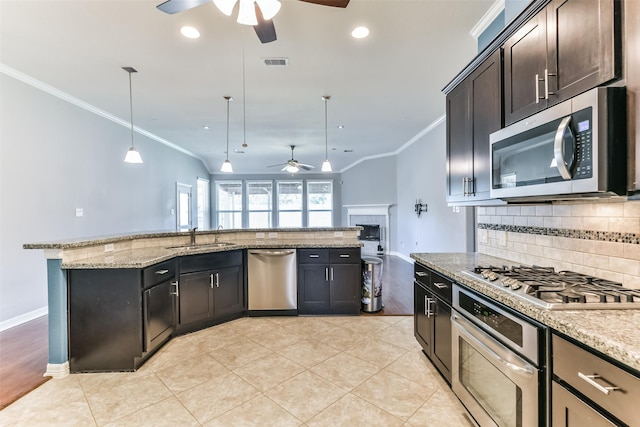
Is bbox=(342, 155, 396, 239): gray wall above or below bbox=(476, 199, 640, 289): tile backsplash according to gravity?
above

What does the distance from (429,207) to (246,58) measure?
4602mm

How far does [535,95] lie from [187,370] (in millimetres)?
3103

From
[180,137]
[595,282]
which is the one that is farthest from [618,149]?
[180,137]

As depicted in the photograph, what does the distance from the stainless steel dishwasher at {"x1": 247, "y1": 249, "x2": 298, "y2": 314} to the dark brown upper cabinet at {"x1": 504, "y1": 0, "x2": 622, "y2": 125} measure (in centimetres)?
269

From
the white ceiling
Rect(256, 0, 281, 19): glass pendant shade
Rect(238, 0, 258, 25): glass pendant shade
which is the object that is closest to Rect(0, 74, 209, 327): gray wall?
the white ceiling

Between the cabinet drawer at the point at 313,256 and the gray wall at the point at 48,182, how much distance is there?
132 inches

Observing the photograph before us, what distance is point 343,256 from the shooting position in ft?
12.0

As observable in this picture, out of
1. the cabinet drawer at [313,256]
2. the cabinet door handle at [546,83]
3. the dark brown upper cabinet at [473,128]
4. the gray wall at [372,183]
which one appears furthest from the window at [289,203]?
the cabinet door handle at [546,83]

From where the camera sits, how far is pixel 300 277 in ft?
12.0

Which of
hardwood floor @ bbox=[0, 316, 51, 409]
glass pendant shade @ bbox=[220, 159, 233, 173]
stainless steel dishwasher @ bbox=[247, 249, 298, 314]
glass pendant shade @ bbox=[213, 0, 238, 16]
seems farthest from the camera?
glass pendant shade @ bbox=[220, 159, 233, 173]

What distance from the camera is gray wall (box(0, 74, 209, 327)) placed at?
3.43m

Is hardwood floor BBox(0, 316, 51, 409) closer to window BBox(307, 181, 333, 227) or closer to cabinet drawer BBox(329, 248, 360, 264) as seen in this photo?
cabinet drawer BBox(329, 248, 360, 264)

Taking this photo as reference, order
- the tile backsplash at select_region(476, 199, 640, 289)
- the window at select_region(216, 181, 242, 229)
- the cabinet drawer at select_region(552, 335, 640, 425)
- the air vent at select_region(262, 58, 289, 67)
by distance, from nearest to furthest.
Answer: the cabinet drawer at select_region(552, 335, 640, 425) < the tile backsplash at select_region(476, 199, 640, 289) < the air vent at select_region(262, 58, 289, 67) < the window at select_region(216, 181, 242, 229)

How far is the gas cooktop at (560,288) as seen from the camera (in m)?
1.21
